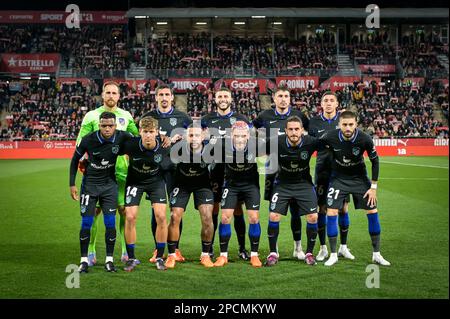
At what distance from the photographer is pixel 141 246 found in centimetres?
847

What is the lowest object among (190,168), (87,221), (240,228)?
(240,228)

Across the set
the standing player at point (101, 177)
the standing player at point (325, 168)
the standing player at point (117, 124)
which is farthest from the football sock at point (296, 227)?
the standing player at point (101, 177)

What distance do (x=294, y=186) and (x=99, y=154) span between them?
Answer: 2.57 meters

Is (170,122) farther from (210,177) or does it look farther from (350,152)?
(350,152)

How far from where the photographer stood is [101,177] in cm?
691

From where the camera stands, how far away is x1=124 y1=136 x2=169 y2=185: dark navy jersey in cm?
697

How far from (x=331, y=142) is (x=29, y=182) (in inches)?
507

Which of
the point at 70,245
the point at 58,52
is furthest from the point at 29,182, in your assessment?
the point at 58,52

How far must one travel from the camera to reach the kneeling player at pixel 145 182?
6.89 metres

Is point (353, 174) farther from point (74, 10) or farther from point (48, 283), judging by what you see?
point (74, 10)

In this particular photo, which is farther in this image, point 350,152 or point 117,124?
point 117,124

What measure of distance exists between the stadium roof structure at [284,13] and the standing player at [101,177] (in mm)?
30961

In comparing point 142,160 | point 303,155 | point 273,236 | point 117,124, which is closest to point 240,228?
point 273,236

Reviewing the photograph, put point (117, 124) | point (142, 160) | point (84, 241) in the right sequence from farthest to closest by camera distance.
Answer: point (117, 124), point (142, 160), point (84, 241)
